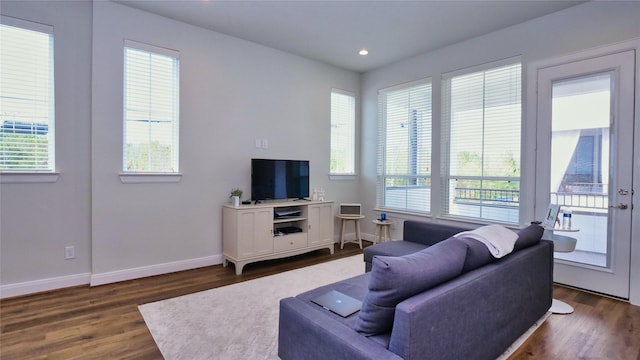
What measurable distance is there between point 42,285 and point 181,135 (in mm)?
2020

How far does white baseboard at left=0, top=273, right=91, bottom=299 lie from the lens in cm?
295

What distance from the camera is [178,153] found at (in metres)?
3.76

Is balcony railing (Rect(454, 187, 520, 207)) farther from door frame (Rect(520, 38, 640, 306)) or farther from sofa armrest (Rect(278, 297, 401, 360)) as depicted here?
sofa armrest (Rect(278, 297, 401, 360))

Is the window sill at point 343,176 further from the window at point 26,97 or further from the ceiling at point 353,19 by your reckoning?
the window at point 26,97

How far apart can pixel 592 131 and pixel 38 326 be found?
5.24 m

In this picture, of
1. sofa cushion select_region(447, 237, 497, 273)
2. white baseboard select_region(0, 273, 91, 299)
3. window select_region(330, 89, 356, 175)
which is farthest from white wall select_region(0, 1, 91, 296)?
sofa cushion select_region(447, 237, 497, 273)

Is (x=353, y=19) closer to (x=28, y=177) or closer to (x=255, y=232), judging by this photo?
(x=255, y=232)

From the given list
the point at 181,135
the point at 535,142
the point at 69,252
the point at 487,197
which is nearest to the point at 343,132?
the point at 487,197

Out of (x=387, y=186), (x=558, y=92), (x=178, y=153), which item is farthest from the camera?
(x=387, y=186)

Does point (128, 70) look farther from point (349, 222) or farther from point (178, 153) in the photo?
point (349, 222)

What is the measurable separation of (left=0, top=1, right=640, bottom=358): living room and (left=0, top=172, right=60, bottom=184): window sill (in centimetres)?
1

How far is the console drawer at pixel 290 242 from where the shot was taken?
4084 mm

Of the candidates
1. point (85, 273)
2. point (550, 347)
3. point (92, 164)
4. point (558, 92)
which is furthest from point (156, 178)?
point (558, 92)

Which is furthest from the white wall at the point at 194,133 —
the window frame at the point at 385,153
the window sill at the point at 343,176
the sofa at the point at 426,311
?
the sofa at the point at 426,311
